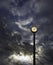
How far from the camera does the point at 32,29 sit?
591 inches

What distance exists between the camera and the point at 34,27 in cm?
1499

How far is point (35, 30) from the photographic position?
14906mm

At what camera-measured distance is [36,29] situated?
14.9 metres

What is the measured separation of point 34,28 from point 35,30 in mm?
189

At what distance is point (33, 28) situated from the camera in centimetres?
1502

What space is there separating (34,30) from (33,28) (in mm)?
196

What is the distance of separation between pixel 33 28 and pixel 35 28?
0.54 feet

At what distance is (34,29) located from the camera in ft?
49.2

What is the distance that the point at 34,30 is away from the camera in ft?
49.0

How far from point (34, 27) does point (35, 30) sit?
0.26m

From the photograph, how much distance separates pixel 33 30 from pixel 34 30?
0.26 feet

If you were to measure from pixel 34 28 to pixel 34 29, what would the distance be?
77 millimetres

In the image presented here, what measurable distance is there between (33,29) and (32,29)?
0.25ft

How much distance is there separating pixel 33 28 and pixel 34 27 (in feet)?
0.37
